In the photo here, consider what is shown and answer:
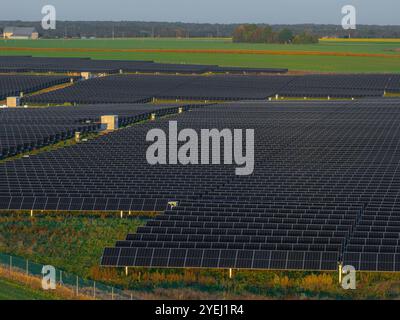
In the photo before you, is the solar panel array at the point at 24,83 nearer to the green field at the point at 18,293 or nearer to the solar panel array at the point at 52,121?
the solar panel array at the point at 52,121

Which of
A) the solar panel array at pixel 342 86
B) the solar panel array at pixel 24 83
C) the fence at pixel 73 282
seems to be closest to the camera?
the fence at pixel 73 282

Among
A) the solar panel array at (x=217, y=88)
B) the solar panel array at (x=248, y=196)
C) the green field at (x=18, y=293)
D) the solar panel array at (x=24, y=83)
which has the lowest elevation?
the solar panel array at (x=217, y=88)

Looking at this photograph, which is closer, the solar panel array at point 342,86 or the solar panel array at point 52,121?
the solar panel array at point 52,121

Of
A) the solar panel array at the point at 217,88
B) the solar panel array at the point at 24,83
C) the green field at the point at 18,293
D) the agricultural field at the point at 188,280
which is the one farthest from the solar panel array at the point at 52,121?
the green field at the point at 18,293

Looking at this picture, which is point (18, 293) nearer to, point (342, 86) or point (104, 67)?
point (342, 86)

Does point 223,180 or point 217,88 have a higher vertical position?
point 223,180

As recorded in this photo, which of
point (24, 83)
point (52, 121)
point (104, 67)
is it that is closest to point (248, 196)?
point (52, 121)
